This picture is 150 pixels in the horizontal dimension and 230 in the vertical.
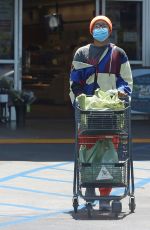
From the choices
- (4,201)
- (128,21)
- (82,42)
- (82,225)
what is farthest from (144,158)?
(82,42)

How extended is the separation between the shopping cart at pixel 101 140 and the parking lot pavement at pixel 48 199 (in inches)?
8.7

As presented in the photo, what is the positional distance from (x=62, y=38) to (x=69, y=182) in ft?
32.5

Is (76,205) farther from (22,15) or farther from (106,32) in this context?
(22,15)

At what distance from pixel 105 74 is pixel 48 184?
2.29m

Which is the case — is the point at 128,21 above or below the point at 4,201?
above

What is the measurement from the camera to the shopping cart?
752 centimetres

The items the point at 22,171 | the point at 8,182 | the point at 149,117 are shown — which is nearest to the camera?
the point at 8,182

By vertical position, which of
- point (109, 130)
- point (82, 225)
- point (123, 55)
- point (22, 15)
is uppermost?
point (22, 15)

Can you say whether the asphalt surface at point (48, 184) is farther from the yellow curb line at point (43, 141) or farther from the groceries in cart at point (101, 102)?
the groceries in cart at point (101, 102)

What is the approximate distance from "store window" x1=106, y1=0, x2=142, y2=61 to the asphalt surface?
2.99 m

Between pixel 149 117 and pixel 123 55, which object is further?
pixel 149 117

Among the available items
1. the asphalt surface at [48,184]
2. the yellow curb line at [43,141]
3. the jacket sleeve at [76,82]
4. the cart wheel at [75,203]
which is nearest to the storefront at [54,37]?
the asphalt surface at [48,184]

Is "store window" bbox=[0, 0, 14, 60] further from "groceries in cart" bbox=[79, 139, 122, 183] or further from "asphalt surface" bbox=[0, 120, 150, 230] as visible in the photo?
"groceries in cart" bbox=[79, 139, 122, 183]

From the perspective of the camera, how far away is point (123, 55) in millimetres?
7871
